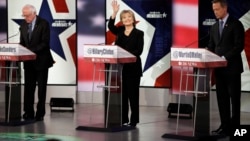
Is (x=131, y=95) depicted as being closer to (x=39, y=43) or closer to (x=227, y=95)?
(x=227, y=95)

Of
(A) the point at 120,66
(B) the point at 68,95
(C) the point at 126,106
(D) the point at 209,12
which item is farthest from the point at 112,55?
(B) the point at 68,95

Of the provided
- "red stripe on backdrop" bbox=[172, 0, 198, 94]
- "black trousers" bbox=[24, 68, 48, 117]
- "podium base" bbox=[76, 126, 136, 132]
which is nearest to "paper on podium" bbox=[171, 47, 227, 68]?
"podium base" bbox=[76, 126, 136, 132]

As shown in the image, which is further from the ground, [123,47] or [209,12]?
[209,12]

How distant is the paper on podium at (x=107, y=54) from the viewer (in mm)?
9125

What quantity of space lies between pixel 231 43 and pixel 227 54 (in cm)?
20

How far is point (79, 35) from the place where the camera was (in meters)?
12.9

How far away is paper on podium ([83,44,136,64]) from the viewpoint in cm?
912

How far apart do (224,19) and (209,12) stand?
10.0 ft

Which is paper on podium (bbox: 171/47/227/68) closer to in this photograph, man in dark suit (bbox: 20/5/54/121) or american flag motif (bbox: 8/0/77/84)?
man in dark suit (bbox: 20/5/54/121)

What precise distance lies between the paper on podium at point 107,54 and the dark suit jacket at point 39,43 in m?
1.19

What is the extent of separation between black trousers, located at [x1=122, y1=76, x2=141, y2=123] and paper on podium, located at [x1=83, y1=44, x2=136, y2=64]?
1.70ft

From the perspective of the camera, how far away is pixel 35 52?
33.8 feet

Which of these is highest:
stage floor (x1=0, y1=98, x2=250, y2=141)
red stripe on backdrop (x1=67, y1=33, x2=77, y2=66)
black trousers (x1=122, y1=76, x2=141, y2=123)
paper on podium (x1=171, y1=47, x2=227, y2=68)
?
red stripe on backdrop (x1=67, y1=33, x2=77, y2=66)

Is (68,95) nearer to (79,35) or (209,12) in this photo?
(79,35)
